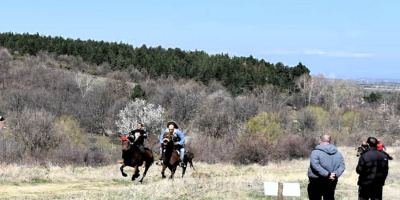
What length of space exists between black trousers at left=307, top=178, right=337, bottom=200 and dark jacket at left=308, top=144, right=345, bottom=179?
0.18 meters

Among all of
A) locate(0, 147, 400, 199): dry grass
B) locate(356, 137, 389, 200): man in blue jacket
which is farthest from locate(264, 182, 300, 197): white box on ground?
locate(0, 147, 400, 199): dry grass

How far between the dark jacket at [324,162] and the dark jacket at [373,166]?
2.71ft

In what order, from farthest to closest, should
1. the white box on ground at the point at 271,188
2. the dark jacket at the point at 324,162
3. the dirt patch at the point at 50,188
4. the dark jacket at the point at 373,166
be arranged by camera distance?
the dirt patch at the point at 50,188 < the dark jacket at the point at 373,166 < the white box on ground at the point at 271,188 < the dark jacket at the point at 324,162

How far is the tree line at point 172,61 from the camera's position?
12538 cm

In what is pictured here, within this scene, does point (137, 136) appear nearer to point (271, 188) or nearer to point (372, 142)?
point (271, 188)

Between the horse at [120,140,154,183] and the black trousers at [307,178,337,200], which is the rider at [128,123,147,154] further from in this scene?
the black trousers at [307,178,337,200]

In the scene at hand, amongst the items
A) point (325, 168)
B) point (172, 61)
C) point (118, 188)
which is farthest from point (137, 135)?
point (172, 61)

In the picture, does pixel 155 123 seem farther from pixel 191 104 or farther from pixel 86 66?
pixel 86 66

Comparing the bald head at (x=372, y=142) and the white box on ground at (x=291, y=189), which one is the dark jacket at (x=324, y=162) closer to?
the white box on ground at (x=291, y=189)

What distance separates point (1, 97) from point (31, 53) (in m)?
44.2

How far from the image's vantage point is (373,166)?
12.5 meters

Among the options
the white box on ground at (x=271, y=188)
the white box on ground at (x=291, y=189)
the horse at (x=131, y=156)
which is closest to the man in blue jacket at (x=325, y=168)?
the white box on ground at (x=291, y=189)

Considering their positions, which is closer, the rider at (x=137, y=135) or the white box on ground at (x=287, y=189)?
the white box on ground at (x=287, y=189)

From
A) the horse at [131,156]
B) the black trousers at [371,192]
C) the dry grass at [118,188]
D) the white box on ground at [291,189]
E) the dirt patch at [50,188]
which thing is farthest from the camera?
the horse at [131,156]
